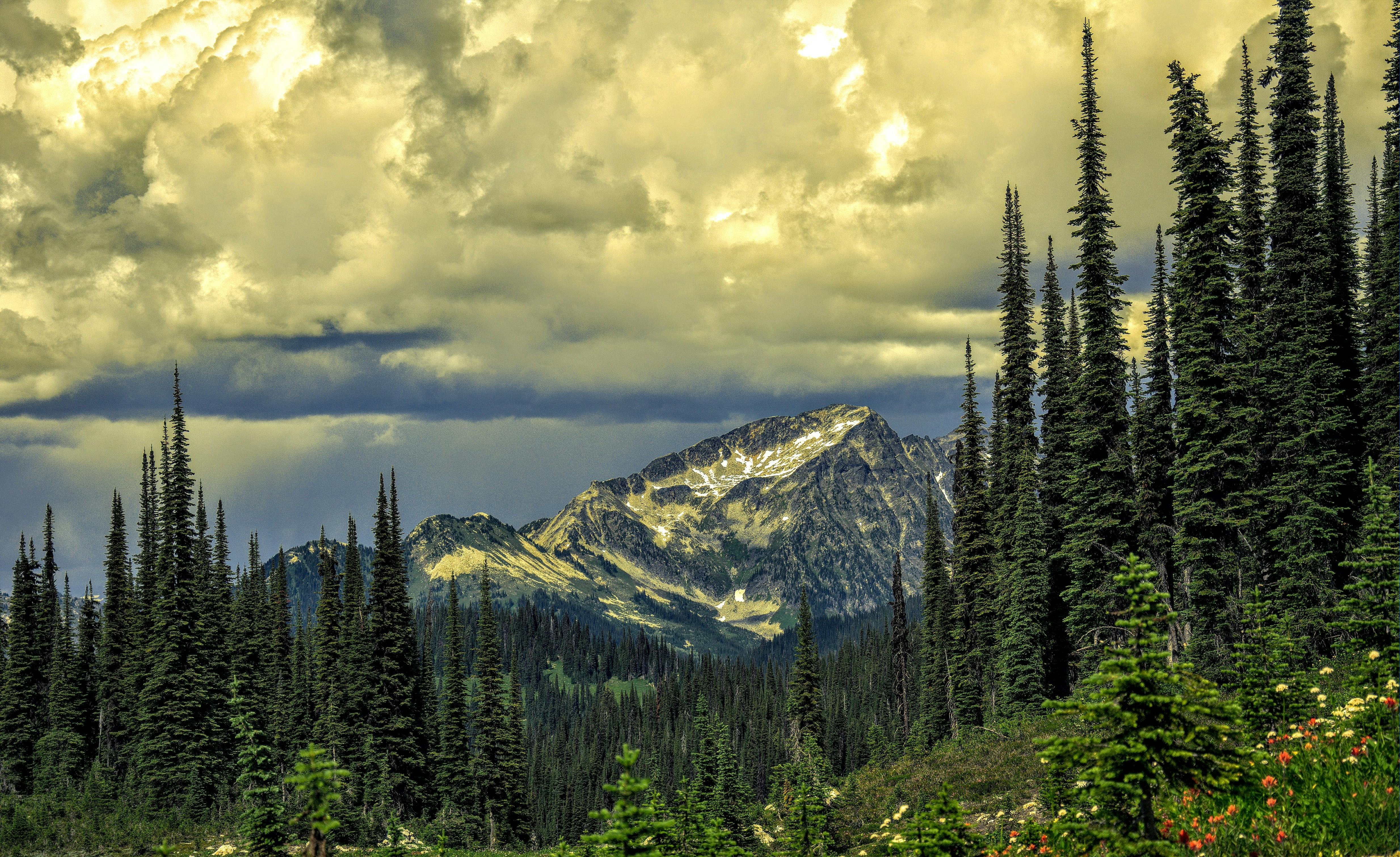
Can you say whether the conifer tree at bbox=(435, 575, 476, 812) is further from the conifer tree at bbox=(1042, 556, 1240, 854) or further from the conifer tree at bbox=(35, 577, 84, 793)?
the conifer tree at bbox=(1042, 556, 1240, 854)

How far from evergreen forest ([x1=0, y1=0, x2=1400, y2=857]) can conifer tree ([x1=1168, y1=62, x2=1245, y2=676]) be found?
0.13 meters

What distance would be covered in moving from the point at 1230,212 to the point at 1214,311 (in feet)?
12.6

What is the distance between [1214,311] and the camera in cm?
3241

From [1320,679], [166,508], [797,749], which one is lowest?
[797,749]

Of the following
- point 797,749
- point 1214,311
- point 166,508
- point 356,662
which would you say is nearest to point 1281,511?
point 1214,311

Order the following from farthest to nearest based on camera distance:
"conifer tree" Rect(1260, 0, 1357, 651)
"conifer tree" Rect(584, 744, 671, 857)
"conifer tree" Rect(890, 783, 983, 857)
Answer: "conifer tree" Rect(1260, 0, 1357, 651)
"conifer tree" Rect(890, 783, 983, 857)
"conifer tree" Rect(584, 744, 671, 857)

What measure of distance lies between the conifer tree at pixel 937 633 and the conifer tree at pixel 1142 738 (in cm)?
6235

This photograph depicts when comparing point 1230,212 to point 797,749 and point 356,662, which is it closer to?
point 797,749

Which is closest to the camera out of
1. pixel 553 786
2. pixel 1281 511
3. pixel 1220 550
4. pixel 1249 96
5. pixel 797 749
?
pixel 1220 550

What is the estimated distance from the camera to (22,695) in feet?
240

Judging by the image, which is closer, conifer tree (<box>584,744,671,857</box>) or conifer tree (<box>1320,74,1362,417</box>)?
conifer tree (<box>584,744,671,857</box>)

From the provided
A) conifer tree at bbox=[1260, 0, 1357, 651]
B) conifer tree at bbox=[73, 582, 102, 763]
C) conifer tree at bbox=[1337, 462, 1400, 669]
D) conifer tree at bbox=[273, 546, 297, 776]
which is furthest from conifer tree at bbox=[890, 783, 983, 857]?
conifer tree at bbox=[73, 582, 102, 763]

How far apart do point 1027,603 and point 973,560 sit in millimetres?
8882

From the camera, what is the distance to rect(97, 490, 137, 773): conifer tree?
69.8m
